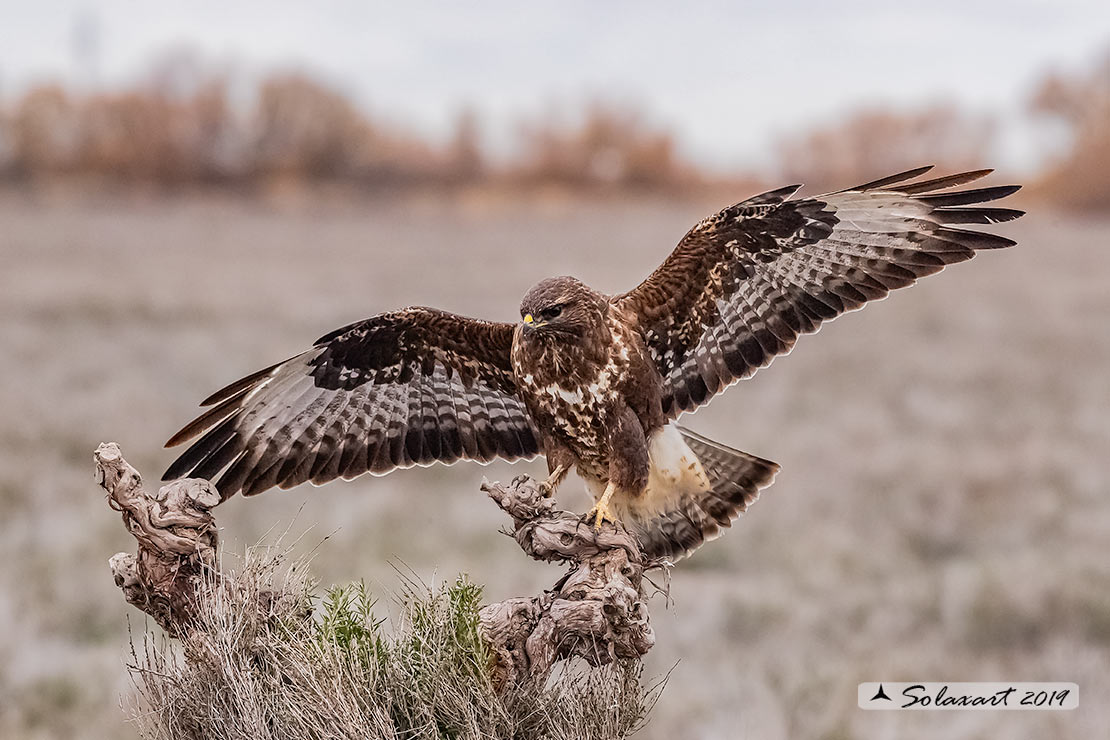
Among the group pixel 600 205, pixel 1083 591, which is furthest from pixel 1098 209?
pixel 1083 591

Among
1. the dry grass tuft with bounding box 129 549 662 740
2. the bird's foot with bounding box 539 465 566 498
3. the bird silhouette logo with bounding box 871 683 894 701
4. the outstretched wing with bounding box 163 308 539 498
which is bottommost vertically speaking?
the bird silhouette logo with bounding box 871 683 894 701

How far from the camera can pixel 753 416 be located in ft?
42.1

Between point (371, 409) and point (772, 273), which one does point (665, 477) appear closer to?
point (772, 273)

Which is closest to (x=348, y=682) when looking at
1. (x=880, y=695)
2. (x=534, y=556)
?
(x=534, y=556)

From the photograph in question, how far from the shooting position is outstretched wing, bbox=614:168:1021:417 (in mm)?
3213

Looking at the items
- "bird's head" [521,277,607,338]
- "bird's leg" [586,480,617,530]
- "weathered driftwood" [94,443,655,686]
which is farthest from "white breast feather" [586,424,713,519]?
"bird's head" [521,277,607,338]

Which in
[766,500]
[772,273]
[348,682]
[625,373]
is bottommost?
[766,500]

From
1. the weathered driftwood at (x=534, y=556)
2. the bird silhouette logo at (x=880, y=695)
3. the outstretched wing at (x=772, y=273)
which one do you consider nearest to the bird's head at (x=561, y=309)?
the outstretched wing at (x=772, y=273)

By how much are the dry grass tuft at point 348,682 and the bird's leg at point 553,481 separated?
39cm

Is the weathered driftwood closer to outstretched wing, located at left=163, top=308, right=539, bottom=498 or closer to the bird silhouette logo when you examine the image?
outstretched wing, located at left=163, top=308, right=539, bottom=498

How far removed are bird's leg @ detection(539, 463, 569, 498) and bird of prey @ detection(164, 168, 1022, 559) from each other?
0.01 m

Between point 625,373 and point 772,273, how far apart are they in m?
0.64

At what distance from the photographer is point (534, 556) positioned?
299cm

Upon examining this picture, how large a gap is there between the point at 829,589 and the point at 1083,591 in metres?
1.83
